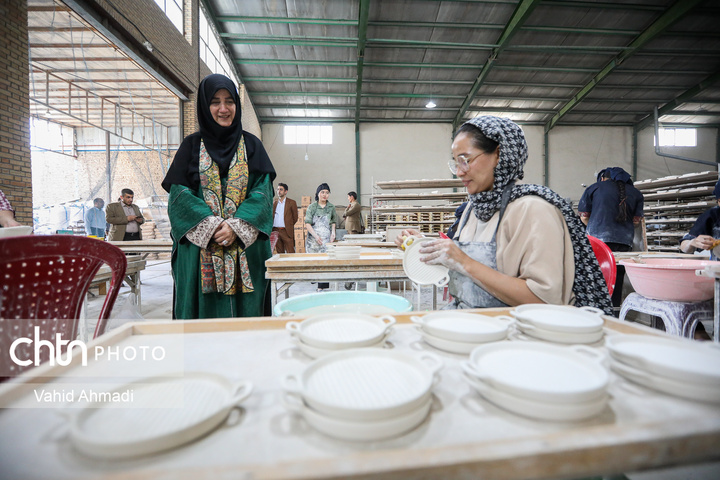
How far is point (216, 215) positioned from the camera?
1702 millimetres

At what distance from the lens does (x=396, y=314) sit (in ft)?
3.14

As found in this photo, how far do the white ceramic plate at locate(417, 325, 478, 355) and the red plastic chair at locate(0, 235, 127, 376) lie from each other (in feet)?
3.28

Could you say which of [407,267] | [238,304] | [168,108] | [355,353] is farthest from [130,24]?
[355,353]

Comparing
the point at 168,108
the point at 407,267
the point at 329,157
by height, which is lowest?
the point at 407,267

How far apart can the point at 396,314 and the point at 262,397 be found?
1.66 ft

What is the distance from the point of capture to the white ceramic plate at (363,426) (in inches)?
16.0

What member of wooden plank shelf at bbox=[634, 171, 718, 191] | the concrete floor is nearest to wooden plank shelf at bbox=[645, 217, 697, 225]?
wooden plank shelf at bbox=[634, 171, 718, 191]

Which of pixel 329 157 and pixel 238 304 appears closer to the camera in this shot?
pixel 238 304

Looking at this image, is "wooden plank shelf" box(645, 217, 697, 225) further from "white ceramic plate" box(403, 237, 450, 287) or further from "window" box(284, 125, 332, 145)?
"window" box(284, 125, 332, 145)

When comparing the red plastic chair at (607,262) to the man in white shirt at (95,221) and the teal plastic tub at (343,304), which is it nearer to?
the teal plastic tub at (343,304)

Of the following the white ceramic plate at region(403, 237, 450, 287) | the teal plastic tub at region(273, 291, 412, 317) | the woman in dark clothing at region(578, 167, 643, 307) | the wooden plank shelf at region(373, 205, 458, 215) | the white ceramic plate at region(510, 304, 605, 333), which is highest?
the wooden plank shelf at region(373, 205, 458, 215)

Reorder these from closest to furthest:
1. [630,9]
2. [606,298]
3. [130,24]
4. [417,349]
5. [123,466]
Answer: [123,466]
[417,349]
[606,298]
[130,24]
[630,9]

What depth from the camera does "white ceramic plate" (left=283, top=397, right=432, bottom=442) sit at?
41 cm

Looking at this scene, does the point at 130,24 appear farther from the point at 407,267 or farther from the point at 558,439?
the point at 558,439
